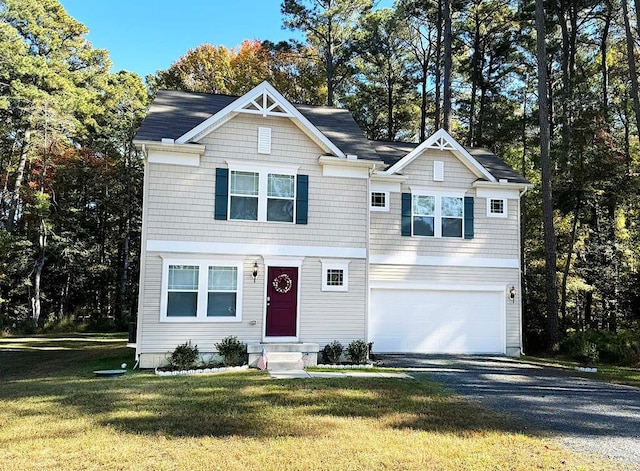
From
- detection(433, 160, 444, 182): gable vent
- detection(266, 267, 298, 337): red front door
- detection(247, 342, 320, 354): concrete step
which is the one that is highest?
detection(433, 160, 444, 182): gable vent

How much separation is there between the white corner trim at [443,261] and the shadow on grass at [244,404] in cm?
516

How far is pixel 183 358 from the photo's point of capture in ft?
36.0

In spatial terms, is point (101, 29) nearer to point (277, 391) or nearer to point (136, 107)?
point (136, 107)

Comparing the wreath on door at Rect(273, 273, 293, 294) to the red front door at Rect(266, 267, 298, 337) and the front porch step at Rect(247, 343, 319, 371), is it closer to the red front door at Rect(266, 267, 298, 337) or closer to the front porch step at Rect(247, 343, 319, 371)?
the red front door at Rect(266, 267, 298, 337)

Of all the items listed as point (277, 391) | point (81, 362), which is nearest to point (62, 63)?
point (81, 362)

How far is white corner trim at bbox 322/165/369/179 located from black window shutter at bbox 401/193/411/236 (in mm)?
2168

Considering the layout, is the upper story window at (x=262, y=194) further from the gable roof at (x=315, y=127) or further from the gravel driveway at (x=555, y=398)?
the gravel driveway at (x=555, y=398)

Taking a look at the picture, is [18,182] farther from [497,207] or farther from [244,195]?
[497,207]

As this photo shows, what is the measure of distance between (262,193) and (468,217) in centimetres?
655

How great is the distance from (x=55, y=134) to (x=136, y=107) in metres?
6.72

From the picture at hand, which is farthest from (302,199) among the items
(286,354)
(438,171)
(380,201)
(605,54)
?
(605,54)

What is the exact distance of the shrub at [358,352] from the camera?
1189cm

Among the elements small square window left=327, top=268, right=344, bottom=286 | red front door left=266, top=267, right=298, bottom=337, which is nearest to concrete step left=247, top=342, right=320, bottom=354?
red front door left=266, top=267, right=298, bottom=337

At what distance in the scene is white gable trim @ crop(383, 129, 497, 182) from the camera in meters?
14.5
